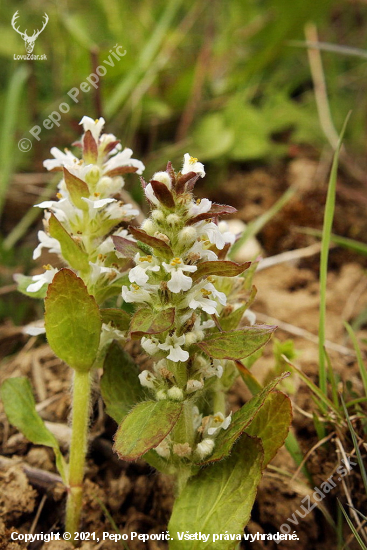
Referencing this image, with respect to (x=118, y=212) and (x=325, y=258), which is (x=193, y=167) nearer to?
(x=118, y=212)

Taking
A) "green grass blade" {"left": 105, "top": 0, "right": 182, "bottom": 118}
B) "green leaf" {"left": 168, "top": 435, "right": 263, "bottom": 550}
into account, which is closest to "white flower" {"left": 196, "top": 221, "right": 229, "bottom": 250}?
"green leaf" {"left": 168, "top": 435, "right": 263, "bottom": 550}

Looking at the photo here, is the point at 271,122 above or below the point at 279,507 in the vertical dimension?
above

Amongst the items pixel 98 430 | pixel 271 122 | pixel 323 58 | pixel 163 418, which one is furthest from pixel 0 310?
pixel 323 58

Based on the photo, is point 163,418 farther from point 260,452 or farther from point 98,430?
point 98,430

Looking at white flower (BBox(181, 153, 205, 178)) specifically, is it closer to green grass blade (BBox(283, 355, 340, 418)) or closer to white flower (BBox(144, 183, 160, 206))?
white flower (BBox(144, 183, 160, 206))

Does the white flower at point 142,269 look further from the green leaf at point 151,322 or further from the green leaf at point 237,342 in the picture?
the green leaf at point 237,342

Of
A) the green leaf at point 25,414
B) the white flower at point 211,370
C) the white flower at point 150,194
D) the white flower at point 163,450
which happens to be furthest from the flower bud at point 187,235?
the green leaf at point 25,414

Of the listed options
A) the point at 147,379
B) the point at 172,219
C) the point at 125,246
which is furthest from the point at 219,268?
the point at 147,379
